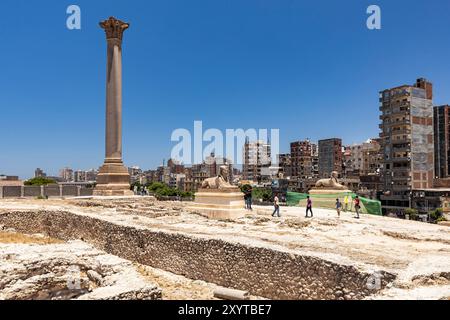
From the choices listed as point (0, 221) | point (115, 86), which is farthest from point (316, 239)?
point (115, 86)

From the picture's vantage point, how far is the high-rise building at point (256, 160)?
133 meters

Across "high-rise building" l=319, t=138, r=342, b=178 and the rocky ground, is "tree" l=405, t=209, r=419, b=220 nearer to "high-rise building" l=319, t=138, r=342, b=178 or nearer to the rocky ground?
the rocky ground

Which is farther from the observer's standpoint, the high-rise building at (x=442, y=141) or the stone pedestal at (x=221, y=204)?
the high-rise building at (x=442, y=141)

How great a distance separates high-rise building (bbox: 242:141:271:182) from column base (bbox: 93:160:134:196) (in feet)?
349

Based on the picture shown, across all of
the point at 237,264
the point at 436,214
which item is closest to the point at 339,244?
the point at 237,264

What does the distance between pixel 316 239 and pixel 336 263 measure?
416cm

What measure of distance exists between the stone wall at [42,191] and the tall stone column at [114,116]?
8570 millimetres

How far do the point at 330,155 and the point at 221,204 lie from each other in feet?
310

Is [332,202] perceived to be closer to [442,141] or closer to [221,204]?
[221,204]

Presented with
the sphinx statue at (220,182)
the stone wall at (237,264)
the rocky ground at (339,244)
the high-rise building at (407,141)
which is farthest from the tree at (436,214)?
the stone wall at (237,264)

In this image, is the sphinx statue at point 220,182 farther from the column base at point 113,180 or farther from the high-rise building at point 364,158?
the high-rise building at point 364,158

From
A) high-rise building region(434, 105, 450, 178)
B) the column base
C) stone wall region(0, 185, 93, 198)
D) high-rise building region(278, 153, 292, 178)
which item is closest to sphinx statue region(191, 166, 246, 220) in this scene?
the column base

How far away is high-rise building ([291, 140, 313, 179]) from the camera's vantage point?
113m
